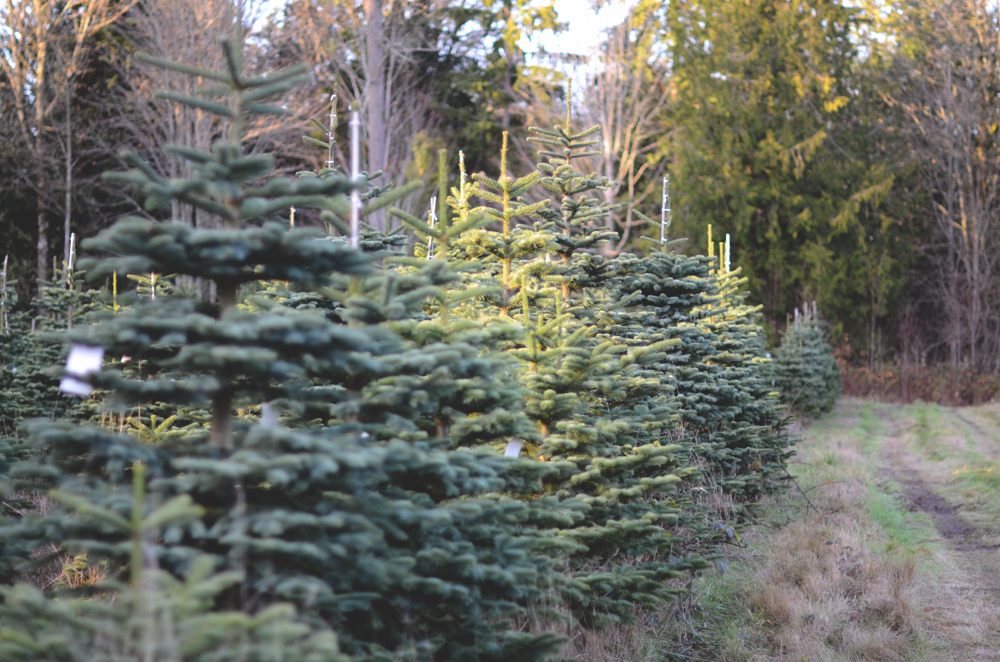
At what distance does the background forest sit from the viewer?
74.5 ft

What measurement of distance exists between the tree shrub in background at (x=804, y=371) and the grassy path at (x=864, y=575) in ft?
20.7

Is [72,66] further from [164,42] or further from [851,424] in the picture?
[851,424]

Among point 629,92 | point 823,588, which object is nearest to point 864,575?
point 823,588

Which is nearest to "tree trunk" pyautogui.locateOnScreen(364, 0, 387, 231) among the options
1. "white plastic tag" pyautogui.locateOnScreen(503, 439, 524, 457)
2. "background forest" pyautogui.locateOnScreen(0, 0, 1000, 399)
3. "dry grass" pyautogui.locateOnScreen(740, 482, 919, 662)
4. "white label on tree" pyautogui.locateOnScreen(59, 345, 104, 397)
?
"background forest" pyautogui.locateOnScreen(0, 0, 1000, 399)

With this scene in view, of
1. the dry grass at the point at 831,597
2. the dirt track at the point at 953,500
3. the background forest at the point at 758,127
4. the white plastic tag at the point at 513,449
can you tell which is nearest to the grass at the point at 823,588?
the dry grass at the point at 831,597

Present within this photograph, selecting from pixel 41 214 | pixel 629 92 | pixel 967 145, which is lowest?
pixel 41 214

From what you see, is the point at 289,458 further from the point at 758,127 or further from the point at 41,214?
the point at 758,127

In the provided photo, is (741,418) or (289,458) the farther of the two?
(741,418)

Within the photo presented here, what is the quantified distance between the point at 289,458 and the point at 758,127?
2481 centimetres

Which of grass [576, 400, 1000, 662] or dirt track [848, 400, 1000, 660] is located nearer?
grass [576, 400, 1000, 662]

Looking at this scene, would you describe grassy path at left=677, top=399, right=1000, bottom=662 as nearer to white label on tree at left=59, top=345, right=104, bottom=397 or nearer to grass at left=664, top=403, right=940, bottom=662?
grass at left=664, top=403, right=940, bottom=662

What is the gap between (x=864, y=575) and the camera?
670cm

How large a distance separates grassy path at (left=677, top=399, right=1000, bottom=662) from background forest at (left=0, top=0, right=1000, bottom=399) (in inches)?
536

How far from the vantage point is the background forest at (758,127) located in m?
22.7
